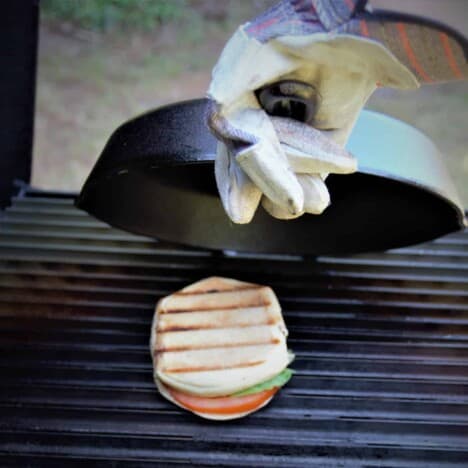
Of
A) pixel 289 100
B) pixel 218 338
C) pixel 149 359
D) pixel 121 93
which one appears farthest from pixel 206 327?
pixel 121 93

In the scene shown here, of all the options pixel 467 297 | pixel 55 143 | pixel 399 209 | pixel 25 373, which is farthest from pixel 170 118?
pixel 55 143

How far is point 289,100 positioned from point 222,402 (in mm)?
821

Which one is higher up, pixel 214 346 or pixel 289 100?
pixel 289 100

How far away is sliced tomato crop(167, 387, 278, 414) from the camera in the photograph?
1.72 m

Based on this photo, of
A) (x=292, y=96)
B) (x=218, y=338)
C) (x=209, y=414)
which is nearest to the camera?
(x=292, y=96)

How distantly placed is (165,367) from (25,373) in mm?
383

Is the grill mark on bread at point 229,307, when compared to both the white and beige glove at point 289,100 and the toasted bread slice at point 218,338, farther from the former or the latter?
the white and beige glove at point 289,100

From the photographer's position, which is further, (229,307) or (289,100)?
(229,307)

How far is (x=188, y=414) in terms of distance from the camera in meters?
1.74

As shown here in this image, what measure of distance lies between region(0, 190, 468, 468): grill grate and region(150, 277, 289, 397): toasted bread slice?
83 mm

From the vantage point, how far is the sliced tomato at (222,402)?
1.72 m

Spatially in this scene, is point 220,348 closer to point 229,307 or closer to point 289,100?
point 229,307

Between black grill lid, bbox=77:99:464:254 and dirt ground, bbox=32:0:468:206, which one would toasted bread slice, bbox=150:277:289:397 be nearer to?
black grill lid, bbox=77:99:464:254

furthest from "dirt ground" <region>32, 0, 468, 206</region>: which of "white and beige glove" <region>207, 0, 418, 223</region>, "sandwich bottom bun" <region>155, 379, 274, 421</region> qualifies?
"white and beige glove" <region>207, 0, 418, 223</region>
